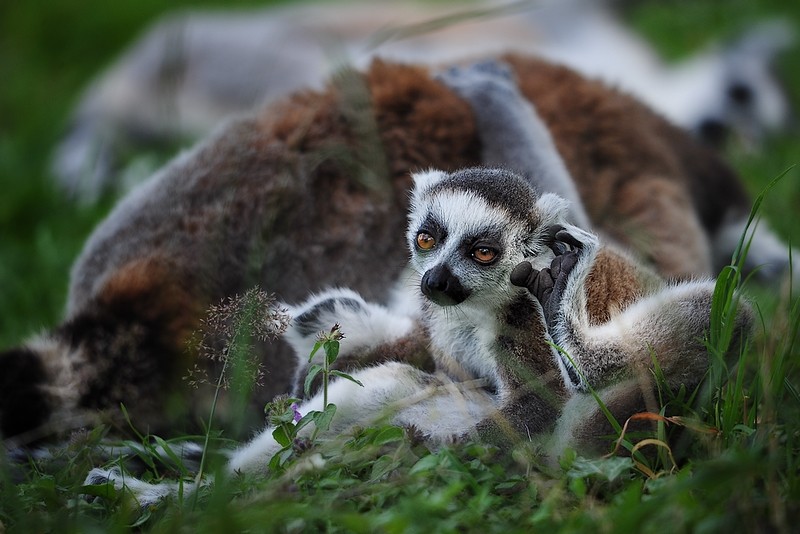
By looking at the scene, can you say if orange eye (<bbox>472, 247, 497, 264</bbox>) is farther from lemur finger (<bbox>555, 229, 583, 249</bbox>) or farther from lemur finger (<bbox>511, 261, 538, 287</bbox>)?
lemur finger (<bbox>555, 229, 583, 249</bbox>)

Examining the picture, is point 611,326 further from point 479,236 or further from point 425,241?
point 425,241

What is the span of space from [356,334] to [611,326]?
943 mm

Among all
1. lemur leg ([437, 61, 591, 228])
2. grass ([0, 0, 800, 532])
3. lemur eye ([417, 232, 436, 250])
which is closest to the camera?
grass ([0, 0, 800, 532])

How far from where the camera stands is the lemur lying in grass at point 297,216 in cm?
376

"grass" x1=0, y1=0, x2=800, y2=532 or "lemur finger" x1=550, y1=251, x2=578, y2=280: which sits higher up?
"lemur finger" x1=550, y1=251, x2=578, y2=280

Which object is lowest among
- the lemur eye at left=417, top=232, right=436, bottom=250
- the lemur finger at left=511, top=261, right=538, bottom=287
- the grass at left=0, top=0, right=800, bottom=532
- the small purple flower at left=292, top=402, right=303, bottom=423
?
the grass at left=0, top=0, right=800, bottom=532

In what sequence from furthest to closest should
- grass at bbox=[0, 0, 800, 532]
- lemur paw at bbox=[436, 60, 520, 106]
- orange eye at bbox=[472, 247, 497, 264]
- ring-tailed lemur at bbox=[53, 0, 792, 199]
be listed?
ring-tailed lemur at bbox=[53, 0, 792, 199] → lemur paw at bbox=[436, 60, 520, 106] → orange eye at bbox=[472, 247, 497, 264] → grass at bbox=[0, 0, 800, 532]

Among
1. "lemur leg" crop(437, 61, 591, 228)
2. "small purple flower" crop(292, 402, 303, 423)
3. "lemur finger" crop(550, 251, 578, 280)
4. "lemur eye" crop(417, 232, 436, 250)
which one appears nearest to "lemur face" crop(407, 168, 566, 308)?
"lemur eye" crop(417, 232, 436, 250)

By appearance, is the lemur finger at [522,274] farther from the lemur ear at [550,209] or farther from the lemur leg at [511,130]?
the lemur leg at [511,130]

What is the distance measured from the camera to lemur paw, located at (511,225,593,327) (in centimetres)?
287

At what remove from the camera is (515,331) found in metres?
3.01

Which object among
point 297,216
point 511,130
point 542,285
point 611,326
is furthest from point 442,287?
point 511,130

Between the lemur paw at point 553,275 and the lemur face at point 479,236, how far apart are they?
72 millimetres

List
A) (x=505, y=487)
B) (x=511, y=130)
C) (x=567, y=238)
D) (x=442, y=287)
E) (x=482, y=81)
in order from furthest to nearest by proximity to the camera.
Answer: (x=482, y=81)
(x=511, y=130)
(x=567, y=238)
(x=442, y=287)
(x=505, y=487)
